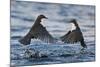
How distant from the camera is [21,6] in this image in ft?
8.02

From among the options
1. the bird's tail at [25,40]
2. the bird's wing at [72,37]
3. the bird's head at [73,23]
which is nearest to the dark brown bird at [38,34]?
the bird's tail at [25,40]

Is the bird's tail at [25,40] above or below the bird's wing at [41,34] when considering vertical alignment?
below

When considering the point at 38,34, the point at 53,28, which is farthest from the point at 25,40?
the point at 53,28

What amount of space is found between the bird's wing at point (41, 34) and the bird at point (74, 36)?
0.68 feet

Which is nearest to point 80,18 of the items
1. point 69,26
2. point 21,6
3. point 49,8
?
point 69,26

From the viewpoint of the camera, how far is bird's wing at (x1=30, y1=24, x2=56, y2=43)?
2.50 meters

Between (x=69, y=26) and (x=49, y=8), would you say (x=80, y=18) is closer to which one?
(x=69, y=26)

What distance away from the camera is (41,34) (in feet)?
8.28

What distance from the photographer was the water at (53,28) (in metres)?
2.42

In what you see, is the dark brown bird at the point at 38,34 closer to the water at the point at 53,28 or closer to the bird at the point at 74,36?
the water at the point at 53,28

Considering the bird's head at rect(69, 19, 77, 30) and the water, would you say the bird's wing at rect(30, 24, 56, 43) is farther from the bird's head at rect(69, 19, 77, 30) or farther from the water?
the bird's head at rect(69, 19, 77, 30)
